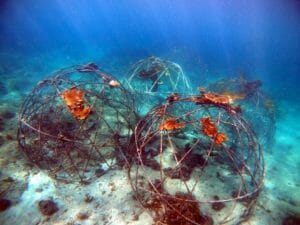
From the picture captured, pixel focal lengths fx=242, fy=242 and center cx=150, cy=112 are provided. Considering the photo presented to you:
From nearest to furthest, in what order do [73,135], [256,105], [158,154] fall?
[158,154] < [73,135] < [256,105]

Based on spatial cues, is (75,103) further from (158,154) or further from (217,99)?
(217,99)

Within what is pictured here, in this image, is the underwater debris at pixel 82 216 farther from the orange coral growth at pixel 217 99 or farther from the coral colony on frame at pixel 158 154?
the orange coral growth at pixel 217 99

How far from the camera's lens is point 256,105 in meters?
9.02

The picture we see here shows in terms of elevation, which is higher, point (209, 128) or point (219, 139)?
point (209, 128)

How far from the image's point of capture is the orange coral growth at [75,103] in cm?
498

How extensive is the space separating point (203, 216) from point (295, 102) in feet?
52.5

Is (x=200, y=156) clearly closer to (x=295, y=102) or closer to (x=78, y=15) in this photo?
(x=295, y=102)

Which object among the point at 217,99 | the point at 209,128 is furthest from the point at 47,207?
the point at 217,99

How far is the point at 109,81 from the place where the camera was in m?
5.80

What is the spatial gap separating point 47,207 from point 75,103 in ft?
7.11

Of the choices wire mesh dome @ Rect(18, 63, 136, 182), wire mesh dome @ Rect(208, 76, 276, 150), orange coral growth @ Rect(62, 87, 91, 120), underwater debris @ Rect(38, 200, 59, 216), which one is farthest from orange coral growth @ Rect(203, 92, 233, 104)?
wire mesh dome @ Rect(208, 76, 276, 150)

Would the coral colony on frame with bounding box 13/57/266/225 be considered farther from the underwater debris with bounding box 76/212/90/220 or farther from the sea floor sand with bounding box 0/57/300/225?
the sea floor sand with bounding box 0/57/300/225

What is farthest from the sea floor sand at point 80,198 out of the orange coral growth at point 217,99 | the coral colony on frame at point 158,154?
the orange coral growth at point 217,99

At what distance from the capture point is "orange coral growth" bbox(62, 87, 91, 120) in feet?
16.3
